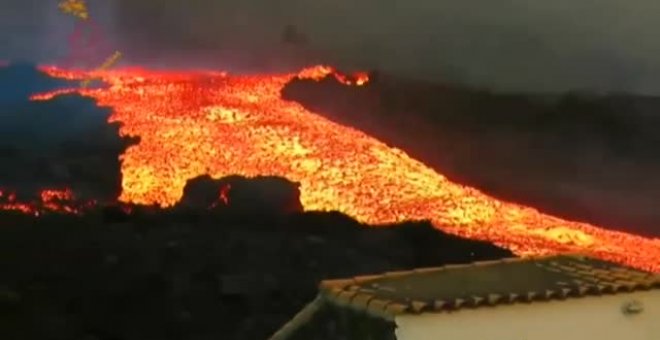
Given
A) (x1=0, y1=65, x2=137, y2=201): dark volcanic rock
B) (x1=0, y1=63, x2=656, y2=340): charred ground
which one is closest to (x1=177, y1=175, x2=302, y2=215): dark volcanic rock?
(x1=0, y1=63, x2=656, y2=340): charred ground

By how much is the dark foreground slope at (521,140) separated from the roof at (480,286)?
1.31 m

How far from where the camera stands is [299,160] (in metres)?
7.82

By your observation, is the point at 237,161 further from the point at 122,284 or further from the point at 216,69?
the point at 122,284

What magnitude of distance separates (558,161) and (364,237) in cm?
155

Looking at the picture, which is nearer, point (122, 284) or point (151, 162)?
point (122, 284)

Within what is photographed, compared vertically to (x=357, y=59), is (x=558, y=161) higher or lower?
lower

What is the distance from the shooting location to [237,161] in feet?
25.1

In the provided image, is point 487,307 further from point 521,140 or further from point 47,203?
point 47,203

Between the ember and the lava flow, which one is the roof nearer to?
the lava flow

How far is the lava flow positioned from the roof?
1101 mm

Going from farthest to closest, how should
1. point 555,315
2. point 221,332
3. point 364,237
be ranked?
point 364,237 → point 221,332 → point 555,315

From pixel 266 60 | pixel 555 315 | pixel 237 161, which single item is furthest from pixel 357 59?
pixel 555 315

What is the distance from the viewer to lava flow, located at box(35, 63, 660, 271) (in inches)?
300

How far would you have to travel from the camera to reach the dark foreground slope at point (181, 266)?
680cm
